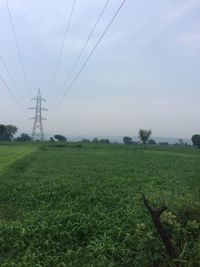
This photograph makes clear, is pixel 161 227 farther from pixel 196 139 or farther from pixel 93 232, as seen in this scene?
pixel 196 139

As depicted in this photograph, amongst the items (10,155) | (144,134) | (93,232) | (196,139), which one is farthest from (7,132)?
(93,232)

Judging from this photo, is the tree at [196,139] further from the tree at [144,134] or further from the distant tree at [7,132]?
the distant tree at [7,132]

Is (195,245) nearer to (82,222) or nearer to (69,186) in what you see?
(82,222)

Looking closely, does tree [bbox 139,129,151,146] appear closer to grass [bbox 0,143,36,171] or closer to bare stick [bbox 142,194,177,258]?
grass [bbox 0,143,36,171]

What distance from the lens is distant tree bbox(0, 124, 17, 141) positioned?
109394 mm

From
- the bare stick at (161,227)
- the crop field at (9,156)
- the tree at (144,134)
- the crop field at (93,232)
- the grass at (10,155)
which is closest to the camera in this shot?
the bare stick at (161,227)

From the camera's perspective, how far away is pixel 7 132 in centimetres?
11812

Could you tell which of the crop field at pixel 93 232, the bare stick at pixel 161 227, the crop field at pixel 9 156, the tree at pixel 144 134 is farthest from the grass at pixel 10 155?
the tree at pixel 144 134

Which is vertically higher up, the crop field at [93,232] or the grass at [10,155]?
the grass at [10,155]

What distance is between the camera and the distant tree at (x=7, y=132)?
359 feet

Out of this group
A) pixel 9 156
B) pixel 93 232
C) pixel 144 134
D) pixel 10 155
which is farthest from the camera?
pixel 144 134

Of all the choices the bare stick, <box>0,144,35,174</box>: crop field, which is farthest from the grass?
the bare stick

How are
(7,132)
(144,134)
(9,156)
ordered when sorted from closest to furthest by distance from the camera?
(9,156), (144,134), (7,132)

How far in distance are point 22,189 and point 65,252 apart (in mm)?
7818
